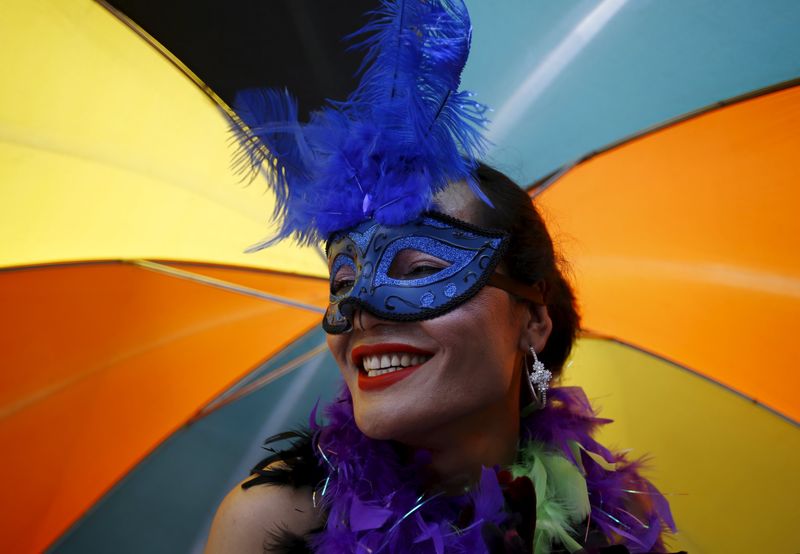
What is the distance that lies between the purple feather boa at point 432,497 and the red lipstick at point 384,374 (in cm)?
26

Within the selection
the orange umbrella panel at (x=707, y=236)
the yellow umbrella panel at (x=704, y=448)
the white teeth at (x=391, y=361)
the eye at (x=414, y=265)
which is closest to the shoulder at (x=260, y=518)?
the white teeth at (x=391, y=361)

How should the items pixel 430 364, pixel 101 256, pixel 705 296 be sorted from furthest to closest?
pixel 705 296
pixel 101 256
pixel 430 364

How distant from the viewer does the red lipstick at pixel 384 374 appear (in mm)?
1574

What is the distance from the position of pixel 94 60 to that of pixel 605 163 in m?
1.73

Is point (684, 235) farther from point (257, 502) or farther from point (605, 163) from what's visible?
point (257, 502)

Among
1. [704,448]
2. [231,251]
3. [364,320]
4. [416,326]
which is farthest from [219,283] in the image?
[704,448]

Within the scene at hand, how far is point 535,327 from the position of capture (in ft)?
6.12

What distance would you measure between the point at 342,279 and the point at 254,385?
0.81 m

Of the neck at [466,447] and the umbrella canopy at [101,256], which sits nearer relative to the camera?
the neck at [466,447]

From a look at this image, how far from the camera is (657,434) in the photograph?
233 centimetres

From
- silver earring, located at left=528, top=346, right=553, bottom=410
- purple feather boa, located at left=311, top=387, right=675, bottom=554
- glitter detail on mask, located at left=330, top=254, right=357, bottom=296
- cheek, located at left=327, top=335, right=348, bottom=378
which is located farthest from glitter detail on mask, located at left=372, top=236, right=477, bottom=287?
purple feather boa, located at left=311, top=387, right=675, bottom=554

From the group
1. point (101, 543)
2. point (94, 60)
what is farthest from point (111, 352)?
point (94, 60)

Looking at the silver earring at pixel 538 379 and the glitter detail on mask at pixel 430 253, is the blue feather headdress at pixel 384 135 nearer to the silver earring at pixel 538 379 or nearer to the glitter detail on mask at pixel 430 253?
the glitter detail on mask at pixel 430 253

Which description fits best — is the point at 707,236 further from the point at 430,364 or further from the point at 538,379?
the point at 430,364
